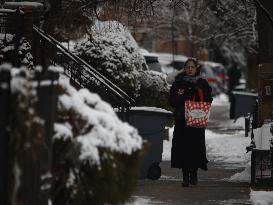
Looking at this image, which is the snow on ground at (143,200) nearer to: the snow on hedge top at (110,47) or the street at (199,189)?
the street at (199,189)

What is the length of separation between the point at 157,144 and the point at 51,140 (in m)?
5.24

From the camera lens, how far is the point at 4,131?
5535mm

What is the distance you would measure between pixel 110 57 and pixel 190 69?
5991 millimetres

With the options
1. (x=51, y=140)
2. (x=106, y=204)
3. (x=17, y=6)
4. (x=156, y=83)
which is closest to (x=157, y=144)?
(x=17, y=6)

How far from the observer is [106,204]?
6641 mm

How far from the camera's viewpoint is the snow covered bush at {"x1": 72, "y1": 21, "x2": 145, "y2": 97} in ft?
53.3

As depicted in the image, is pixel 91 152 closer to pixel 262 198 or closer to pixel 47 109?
pixel 47 109

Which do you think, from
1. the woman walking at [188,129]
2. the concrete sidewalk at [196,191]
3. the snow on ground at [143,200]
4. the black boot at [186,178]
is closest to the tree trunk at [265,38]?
the concrete sidewalk at [196,191]

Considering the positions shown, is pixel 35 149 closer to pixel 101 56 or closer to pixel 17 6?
pixel 17 6

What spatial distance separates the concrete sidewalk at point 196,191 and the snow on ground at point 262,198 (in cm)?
9

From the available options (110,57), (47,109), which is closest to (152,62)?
(110,57)

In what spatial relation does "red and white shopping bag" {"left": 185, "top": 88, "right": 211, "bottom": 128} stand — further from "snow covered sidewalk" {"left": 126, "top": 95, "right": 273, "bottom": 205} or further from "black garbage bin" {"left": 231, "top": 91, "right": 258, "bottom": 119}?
"black garbage bin" {"left": 231, "top": 91, "right": 258, "bottom": 119}

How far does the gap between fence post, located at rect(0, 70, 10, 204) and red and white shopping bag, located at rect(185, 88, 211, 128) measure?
5.00m

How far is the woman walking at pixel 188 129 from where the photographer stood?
34.8 feet
